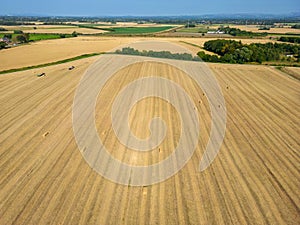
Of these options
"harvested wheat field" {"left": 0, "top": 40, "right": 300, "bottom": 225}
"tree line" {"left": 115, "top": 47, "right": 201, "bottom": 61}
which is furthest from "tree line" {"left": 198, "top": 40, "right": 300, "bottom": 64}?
"harvested wheat field" {"left": 0, "top": 40, "right": 300, "bottom": 225}

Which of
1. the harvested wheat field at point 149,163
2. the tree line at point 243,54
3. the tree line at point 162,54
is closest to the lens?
the harvested wheat field at point 149,163

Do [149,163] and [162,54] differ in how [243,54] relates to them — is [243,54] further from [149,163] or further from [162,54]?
[149,163]

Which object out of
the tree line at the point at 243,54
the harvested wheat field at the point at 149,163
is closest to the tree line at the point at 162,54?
the tree line at the point at 243,54

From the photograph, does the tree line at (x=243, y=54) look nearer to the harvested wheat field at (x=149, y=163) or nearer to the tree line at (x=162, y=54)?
the tree line at (x=162, y=54)

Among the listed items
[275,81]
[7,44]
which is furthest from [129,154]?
[7,44]

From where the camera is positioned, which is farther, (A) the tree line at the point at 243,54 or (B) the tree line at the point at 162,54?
(B) the tree line at the point at 162,54

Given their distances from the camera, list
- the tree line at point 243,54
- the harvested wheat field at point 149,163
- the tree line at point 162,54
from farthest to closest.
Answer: the tree line at point 162,54 → the tree line at point 243,54 → the harvested wheat field at point 149,163

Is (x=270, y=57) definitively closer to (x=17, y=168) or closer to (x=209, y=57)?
(x=209, y=57)

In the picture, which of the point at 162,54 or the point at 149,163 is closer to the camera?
the point at 149,163

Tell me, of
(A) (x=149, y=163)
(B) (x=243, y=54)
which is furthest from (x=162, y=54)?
(A) (x=149, y=163)
